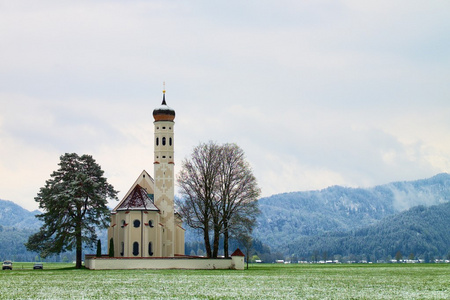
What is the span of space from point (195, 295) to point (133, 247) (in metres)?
57.2

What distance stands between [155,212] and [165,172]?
→ 614 centimetres

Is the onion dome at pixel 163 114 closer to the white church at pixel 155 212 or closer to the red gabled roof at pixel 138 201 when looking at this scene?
the white church at pixel 155 212

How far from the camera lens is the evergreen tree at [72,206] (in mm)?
77562

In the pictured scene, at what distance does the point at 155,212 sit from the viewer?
90000 millimetres

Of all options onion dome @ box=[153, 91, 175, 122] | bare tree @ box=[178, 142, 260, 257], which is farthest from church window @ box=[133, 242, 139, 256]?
onion dome @ box=[153, 91, 175, 122]

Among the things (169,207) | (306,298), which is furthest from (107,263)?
(306,298)

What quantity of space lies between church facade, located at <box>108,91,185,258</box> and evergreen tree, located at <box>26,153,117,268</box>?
26.9 feet

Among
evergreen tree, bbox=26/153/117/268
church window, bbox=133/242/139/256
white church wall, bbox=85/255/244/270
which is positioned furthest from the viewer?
church window, bbox=133/242/139/256

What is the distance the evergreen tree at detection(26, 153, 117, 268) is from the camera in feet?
254

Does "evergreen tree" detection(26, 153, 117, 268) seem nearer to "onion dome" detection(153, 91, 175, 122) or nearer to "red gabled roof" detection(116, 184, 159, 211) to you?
"red gabled roof" detection(116, 184, 159, 211)

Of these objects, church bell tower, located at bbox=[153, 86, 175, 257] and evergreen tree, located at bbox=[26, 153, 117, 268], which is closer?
evergreen tree, located at bbox=[26, 153, 117, 268]

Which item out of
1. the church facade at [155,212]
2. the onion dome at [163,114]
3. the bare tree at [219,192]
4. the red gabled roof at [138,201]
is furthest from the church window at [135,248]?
the onion dome at [163,114]

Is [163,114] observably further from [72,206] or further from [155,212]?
[72,206]

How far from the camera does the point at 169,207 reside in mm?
92375
